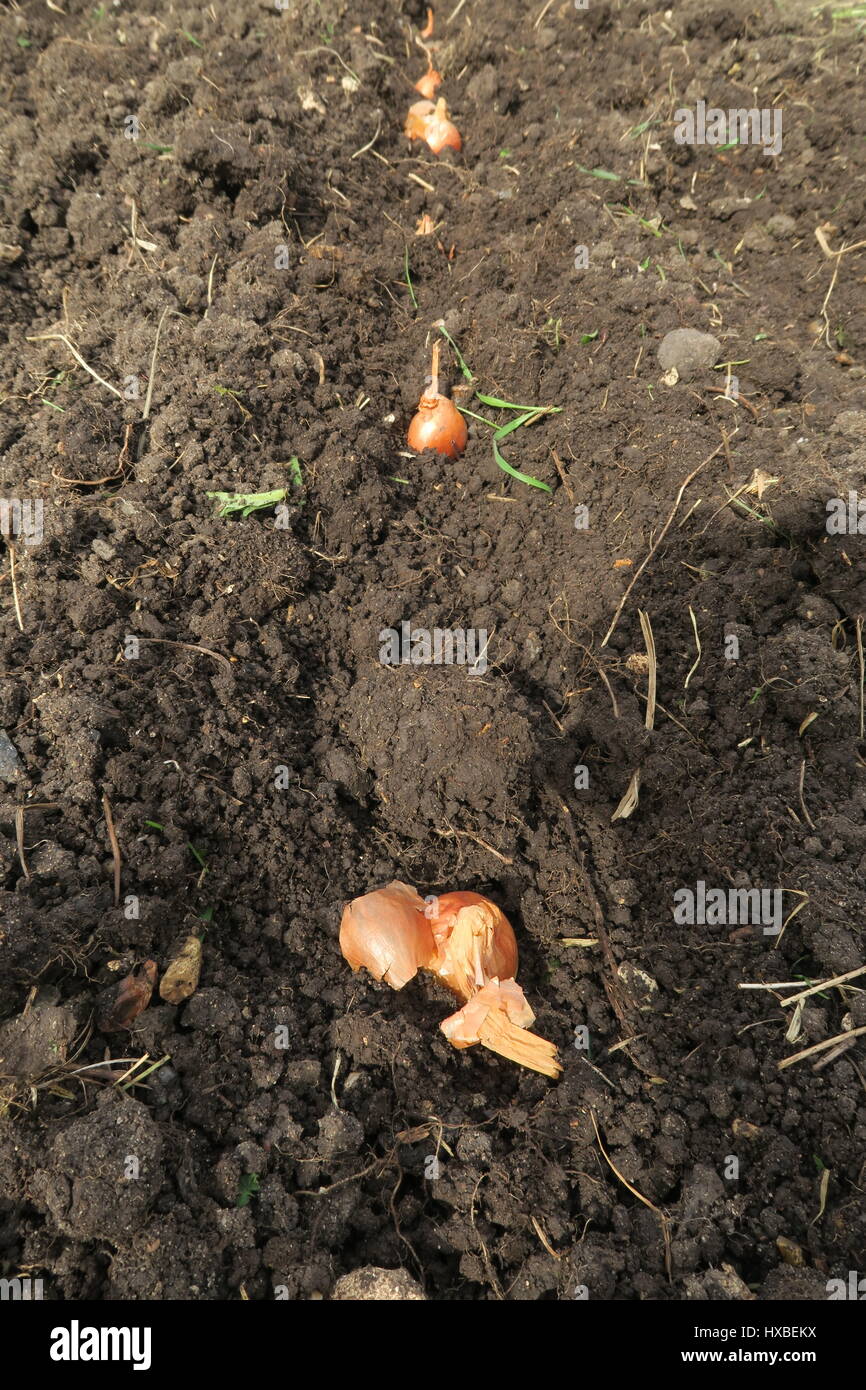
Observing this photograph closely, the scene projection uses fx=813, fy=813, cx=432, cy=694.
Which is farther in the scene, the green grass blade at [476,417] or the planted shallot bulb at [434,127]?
the planted shallot bulb at [434,127]

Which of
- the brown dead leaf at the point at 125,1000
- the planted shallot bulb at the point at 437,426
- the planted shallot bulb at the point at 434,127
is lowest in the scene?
the brown dead leaf at the point at 125,1000

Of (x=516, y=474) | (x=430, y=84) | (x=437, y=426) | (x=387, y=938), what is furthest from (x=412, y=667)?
(x=430, y=84)

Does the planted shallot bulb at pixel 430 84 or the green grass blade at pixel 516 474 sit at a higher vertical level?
the planted shallot bulb at pixel 430 84

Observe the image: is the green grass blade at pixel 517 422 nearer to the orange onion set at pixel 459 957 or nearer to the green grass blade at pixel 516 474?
the green grass blade at pixel 516 474

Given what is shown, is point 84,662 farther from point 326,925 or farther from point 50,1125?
point 50,1125

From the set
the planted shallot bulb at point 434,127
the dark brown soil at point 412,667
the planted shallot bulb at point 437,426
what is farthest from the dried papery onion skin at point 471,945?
the planted shallot bulb at point 434,127

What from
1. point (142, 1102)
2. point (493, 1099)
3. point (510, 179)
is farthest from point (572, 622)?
point (510, 179)

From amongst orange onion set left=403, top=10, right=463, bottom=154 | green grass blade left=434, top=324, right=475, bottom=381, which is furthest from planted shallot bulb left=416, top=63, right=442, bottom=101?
green grass blade left=434, top=324, right=475, bottom=381
